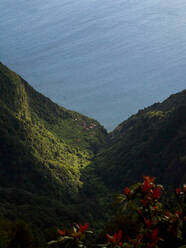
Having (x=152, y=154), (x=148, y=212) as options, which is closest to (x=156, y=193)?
(x=148, y=212)

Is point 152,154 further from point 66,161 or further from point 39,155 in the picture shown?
point 66,161

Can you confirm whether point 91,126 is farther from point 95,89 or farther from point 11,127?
point 95,89

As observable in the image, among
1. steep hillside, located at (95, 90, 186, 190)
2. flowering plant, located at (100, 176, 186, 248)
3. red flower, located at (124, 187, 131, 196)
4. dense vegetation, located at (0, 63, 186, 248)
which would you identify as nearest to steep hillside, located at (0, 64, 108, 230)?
dense vegetation, located at (0, 63, 186, 248)

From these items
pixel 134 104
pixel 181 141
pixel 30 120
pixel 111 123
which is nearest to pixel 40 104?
pixel 30 120

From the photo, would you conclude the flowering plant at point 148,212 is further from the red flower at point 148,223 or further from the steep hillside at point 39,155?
the steep hillside at point 39,155

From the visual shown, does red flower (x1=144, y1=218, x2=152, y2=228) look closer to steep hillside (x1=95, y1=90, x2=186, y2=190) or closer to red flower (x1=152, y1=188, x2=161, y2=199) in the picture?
red flower (x1=152, y1=188, x2=161, y2=199)

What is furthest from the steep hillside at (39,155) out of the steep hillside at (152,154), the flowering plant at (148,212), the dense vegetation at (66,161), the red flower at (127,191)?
the red flower at (127,191)
